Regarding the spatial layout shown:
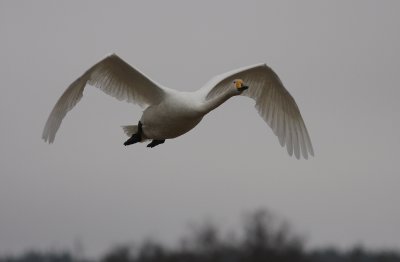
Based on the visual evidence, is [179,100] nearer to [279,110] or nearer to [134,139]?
[134,139]

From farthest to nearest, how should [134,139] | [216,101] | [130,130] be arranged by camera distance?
[130,130] → [134,139] → [216,101]

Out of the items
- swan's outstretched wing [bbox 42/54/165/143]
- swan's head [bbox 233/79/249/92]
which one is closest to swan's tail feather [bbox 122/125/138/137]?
swan's outstretched wing [bbox 42/54/165/143]

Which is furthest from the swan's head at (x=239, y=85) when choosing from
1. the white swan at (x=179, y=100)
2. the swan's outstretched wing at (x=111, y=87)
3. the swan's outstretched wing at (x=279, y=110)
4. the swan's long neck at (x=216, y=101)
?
the swan's outstretched wing at (x=279, y=110)

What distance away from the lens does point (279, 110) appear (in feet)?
94.1

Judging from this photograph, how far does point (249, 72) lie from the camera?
1099 inches

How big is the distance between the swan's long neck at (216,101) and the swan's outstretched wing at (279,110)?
8.70ft

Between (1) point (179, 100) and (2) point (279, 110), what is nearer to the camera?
(1) point (179, 100)

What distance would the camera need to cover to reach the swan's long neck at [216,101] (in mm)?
25422

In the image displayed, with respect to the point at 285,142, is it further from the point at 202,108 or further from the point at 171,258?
the point at 171,258

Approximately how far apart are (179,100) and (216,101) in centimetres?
72

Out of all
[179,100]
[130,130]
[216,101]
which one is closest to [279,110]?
[130,130]

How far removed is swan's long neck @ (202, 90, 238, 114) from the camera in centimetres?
2542

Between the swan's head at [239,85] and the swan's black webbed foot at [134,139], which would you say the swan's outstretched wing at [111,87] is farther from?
the swan's head at [239,85]

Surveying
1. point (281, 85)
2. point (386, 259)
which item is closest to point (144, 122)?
point (281, 85)
